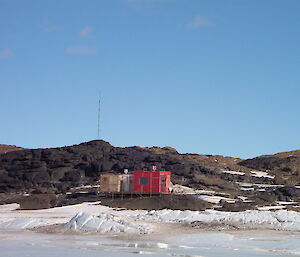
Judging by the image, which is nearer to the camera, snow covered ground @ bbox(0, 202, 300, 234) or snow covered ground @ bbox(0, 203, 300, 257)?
snow covered ground @ bbox(0, 203, 300, 257)

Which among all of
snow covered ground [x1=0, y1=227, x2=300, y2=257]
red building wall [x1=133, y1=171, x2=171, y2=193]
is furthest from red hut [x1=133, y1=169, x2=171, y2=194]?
snow covered ground [x1=0, y1=227, x2=300, y2=257]

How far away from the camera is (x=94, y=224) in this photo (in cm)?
2138

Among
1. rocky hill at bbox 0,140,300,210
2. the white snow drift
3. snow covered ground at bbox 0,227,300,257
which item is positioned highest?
rocky hill at bbox 0,140,300,210

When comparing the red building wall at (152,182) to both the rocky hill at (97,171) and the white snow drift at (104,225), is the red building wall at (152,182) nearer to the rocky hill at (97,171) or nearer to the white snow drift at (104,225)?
the rocky hill at (97,171)

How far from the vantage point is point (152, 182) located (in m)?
39.3

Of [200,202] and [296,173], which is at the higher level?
[296,173]

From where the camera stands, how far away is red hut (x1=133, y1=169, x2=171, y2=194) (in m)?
39.1

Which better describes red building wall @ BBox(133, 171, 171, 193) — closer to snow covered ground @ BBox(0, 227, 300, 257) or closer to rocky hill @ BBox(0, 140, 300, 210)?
rocky hill @ BBox(0, 140, 300, 210)

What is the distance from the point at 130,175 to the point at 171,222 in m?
16.0

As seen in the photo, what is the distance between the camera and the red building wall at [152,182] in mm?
39125

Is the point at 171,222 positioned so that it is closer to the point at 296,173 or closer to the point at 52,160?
the point at 52,160

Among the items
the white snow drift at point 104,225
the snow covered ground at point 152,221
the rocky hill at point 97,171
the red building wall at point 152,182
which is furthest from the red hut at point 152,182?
the white snow drift at point 104,225

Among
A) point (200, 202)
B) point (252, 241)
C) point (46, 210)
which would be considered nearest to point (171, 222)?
point (252, 241)

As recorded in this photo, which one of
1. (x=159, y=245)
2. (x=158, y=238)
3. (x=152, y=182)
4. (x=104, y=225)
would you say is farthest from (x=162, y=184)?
(x=159, y=245)
